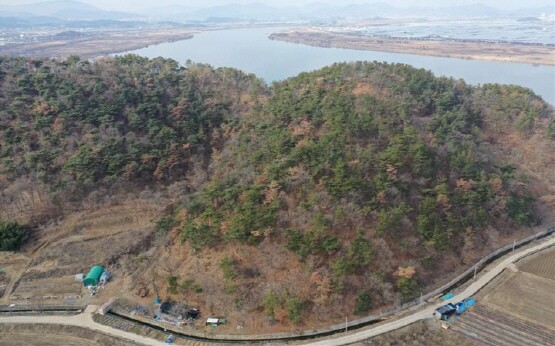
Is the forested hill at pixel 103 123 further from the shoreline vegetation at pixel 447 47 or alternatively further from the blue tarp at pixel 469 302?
the shoreline vegetation at pixel 447 47

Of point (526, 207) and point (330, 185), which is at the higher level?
point (330, 185)

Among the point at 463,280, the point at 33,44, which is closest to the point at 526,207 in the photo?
the point at 463,280

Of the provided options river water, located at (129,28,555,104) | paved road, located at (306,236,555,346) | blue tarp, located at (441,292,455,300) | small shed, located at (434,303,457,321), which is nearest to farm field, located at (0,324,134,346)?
paved road, located at (306,236,555,346)

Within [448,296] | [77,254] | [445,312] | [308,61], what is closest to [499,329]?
[445,312]

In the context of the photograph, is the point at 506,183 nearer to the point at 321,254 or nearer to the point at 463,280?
the point at 463,280

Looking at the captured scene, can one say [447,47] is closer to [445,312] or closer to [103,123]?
[103,123]

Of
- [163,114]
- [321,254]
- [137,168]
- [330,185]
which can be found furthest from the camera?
[163,114]

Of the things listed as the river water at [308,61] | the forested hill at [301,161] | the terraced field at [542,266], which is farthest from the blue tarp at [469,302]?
the river water at [308,61]

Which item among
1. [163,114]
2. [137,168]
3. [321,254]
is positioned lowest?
[321,254]
